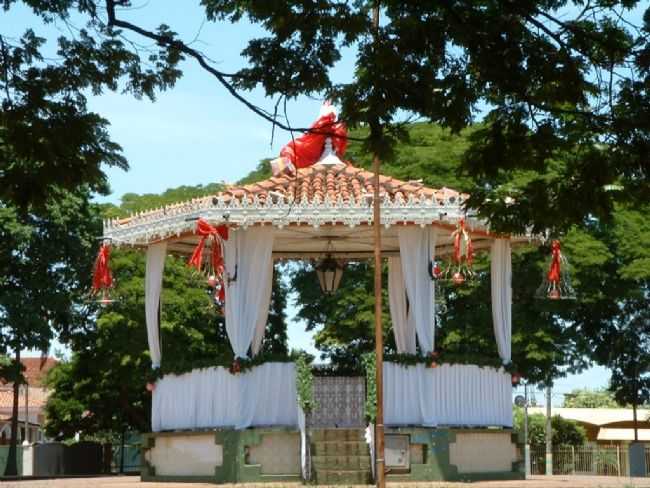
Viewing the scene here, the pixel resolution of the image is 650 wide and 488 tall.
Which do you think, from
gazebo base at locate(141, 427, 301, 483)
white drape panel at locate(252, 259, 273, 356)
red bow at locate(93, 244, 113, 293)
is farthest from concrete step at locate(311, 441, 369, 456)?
red bow at locate(93, 244, 113, 293)

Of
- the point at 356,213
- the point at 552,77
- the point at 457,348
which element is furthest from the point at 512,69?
the point at 457,348

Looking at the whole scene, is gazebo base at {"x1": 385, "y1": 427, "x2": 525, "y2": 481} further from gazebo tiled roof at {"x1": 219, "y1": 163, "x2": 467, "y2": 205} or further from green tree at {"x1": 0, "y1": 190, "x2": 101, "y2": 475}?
green tree at {"x1": 0, "y1": 190, "x2": 101, "y2": 475}

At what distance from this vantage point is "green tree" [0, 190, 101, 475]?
42844 millimetres

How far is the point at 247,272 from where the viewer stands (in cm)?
2455

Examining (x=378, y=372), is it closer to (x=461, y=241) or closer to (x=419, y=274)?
(x=419, y=274)

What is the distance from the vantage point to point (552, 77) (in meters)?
11.6

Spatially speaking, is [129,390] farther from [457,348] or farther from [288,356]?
[288,356]

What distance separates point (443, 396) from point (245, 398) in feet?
12.1

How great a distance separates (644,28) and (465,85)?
1840mm

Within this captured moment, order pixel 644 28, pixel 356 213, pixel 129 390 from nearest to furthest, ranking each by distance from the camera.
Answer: pixel 644 28, pixel 356 213, pixel 129 390

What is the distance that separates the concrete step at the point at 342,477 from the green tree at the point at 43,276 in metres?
21.8

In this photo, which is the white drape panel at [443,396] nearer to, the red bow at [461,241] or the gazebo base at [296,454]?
the gazebo base at [296,454]

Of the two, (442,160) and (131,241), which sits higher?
(442,160)

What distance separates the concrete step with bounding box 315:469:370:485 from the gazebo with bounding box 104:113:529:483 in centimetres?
2
